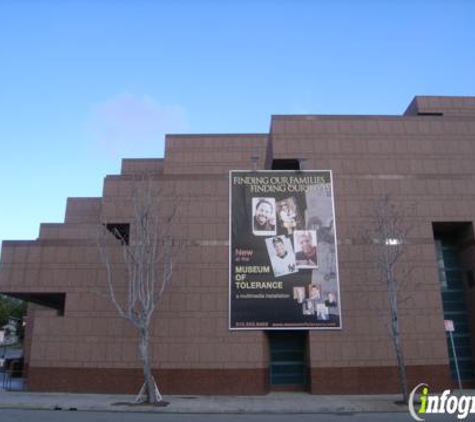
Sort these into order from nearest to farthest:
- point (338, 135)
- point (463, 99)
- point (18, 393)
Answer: point (18, 393), point (338, 135), point (463, 99)

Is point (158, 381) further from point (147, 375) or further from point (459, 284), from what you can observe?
point (459, 284)

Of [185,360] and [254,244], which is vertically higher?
[254,244]

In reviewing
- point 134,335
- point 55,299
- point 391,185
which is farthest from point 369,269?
point 55,299

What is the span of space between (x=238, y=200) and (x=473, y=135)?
1452 centimetres

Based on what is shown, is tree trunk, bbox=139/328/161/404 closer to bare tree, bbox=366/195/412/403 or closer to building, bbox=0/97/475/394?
building, bbox=0/97/475/394

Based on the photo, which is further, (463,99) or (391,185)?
(463,99)

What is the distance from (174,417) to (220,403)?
452 cm

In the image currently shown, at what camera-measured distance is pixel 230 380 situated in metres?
23.6

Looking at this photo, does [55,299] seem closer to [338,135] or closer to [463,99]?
[338,135]

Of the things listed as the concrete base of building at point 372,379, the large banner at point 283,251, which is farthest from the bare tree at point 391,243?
the large banner at point 283,251

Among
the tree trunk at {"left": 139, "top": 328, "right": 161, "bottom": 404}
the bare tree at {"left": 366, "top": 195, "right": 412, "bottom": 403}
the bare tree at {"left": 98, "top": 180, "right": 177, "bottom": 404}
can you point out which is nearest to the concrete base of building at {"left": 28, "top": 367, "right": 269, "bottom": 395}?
the bare tree at {"left": 98, "top": 180, "right": 177, "bottom": 404}

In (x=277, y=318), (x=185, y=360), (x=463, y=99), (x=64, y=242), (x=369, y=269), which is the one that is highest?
(x=463, y=99)

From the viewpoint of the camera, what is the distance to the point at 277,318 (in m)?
24.4

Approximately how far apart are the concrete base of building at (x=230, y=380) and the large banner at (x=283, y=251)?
2.46 metres
